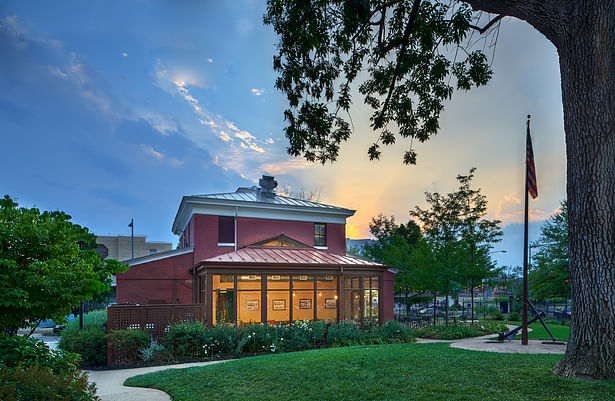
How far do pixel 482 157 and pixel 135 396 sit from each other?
17573 millimetres

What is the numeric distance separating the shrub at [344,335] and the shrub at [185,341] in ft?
17.3

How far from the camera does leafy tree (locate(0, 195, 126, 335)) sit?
6277 millimetres

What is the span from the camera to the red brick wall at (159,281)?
66.1 feet

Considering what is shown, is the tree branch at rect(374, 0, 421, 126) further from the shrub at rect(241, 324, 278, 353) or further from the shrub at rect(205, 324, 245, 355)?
the shrub at rect(205, 324, 245, 355)

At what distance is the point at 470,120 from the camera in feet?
56.5

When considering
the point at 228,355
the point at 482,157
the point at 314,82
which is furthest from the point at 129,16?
the point at 482,157

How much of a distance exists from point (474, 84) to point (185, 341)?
40.4 ft

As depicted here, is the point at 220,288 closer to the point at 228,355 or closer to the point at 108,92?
the point at 228,355

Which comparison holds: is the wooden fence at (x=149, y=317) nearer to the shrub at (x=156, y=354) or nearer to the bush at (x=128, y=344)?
the bush at (x=128, y=344)

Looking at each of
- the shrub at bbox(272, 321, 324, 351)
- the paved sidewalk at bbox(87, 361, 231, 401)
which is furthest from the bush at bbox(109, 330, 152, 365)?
the shrub at bbox(272, 321, 324, 351)

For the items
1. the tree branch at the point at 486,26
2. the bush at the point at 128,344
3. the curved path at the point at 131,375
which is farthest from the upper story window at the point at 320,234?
the tree branch at the point at 486,26

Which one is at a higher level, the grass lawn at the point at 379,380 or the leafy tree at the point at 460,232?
the leafy tree at the point at 460,232

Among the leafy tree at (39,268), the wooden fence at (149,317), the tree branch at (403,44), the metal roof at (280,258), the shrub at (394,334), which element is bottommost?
the shrub at (394,334)

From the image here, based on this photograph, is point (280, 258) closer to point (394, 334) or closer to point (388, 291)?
point (394, 334)
